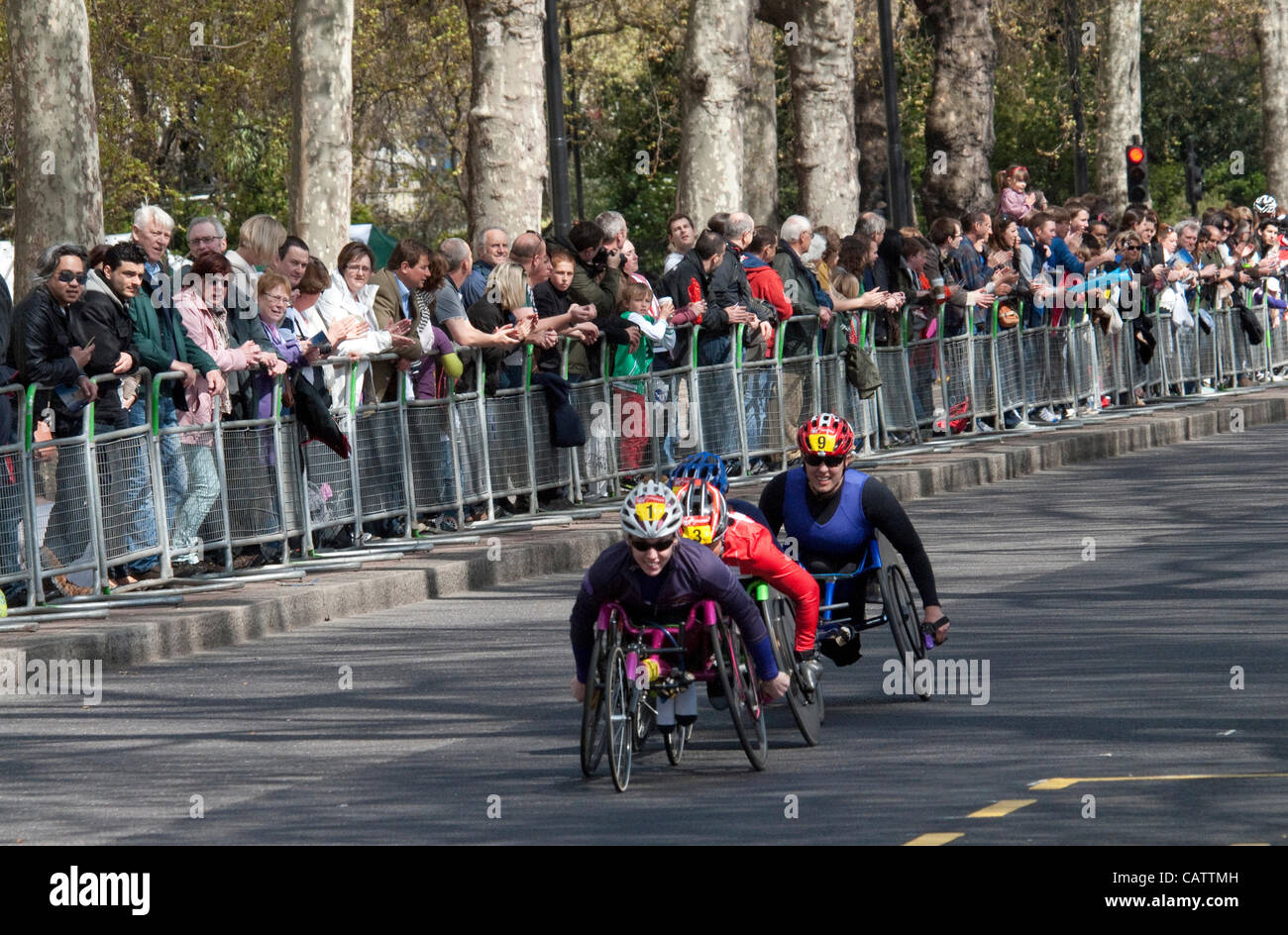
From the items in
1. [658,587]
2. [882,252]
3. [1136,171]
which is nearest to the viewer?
[658,587]

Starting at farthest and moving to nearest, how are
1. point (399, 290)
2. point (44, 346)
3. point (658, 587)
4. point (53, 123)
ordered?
point (53, 123) < point (399, 290) < point (44, 346) < point (658, 587)

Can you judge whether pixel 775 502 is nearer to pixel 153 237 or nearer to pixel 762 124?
pixel 153 237

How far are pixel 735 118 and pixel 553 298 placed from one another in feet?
32.9

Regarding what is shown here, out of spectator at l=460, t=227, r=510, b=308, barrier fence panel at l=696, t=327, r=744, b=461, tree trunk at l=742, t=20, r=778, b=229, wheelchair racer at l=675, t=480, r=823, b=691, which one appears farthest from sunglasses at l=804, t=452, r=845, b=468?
tree trunk at l=742, t=20, r=778, b=229

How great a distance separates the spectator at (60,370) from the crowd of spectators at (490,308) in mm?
12

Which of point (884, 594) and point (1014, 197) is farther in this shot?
point (1014, 197)

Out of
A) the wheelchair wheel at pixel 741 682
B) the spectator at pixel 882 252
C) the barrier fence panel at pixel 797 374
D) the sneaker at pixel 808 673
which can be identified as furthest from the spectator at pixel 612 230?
the wheelchair wheel at pixel 741 682

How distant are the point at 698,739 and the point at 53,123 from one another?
36.5 feet

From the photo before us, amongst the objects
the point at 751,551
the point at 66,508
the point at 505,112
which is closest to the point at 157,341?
the point at 66,508

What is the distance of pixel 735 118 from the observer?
89.8 ft

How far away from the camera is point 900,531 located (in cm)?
1091

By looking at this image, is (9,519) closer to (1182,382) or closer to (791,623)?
(791,623)
